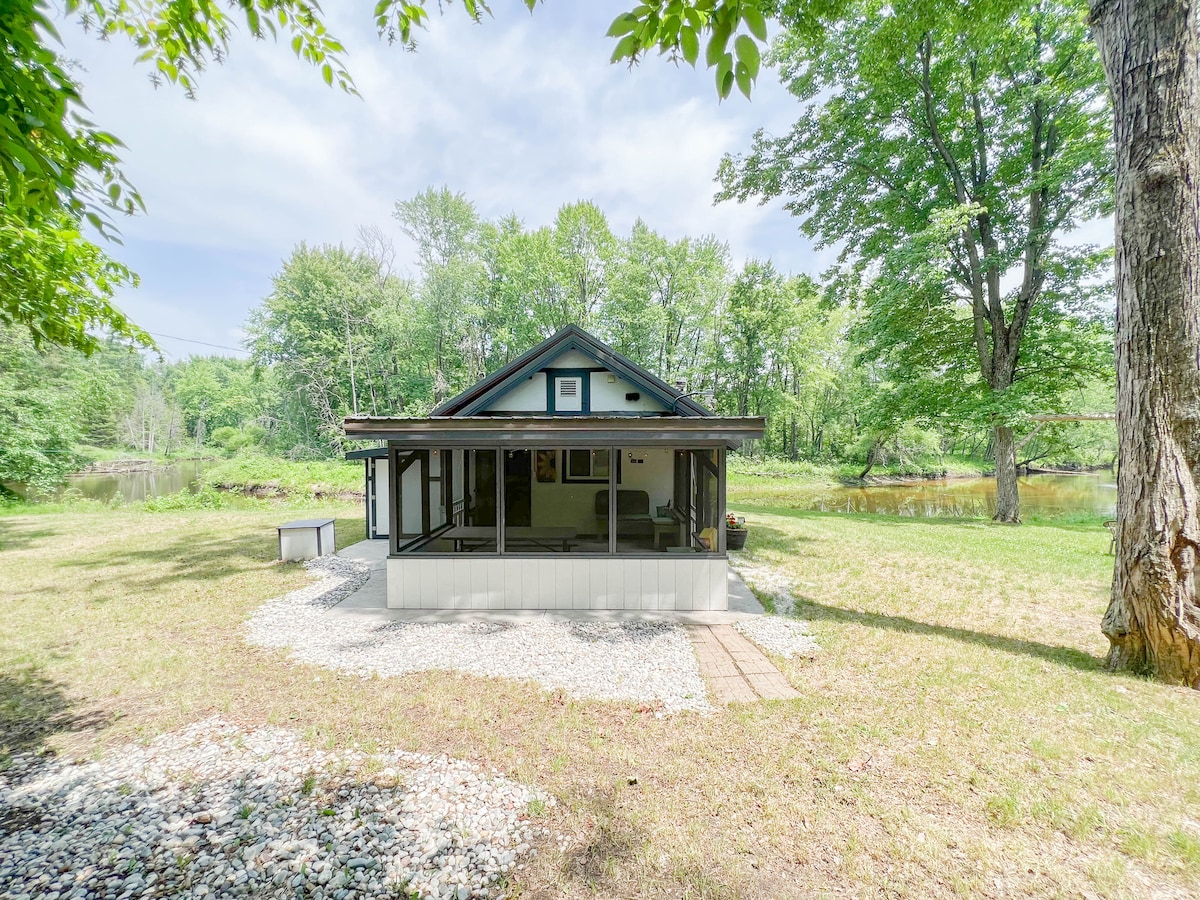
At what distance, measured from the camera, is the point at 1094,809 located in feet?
8.24

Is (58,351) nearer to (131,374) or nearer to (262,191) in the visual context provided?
(262,191)

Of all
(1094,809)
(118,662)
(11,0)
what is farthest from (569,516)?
(11,0)

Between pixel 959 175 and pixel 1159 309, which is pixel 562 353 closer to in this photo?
pixel 1159 309

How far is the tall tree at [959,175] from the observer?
11.0 meters

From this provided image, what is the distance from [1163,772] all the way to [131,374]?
60466 millimetres

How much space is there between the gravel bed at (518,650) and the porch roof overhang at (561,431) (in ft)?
7.23

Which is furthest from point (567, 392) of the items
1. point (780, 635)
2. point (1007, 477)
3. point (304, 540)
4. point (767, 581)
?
point (1007, 477)

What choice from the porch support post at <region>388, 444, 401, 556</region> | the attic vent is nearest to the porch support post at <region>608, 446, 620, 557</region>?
the porch support post at <region>388, 444, 401, 556</region>

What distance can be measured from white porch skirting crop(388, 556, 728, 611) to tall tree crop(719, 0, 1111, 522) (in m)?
10.5

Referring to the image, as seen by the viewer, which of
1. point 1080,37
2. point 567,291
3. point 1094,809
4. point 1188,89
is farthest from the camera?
point 567,291

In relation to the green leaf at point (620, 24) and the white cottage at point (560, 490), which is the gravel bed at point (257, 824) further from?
the green leaf at point (620, 24)

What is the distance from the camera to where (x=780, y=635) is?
5078 millimetres

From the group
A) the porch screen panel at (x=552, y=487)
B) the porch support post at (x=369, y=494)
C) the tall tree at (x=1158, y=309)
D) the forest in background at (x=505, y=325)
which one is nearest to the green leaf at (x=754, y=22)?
the tall tree at (x=1158, y=309)

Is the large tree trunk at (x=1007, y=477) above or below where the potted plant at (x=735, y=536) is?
above
